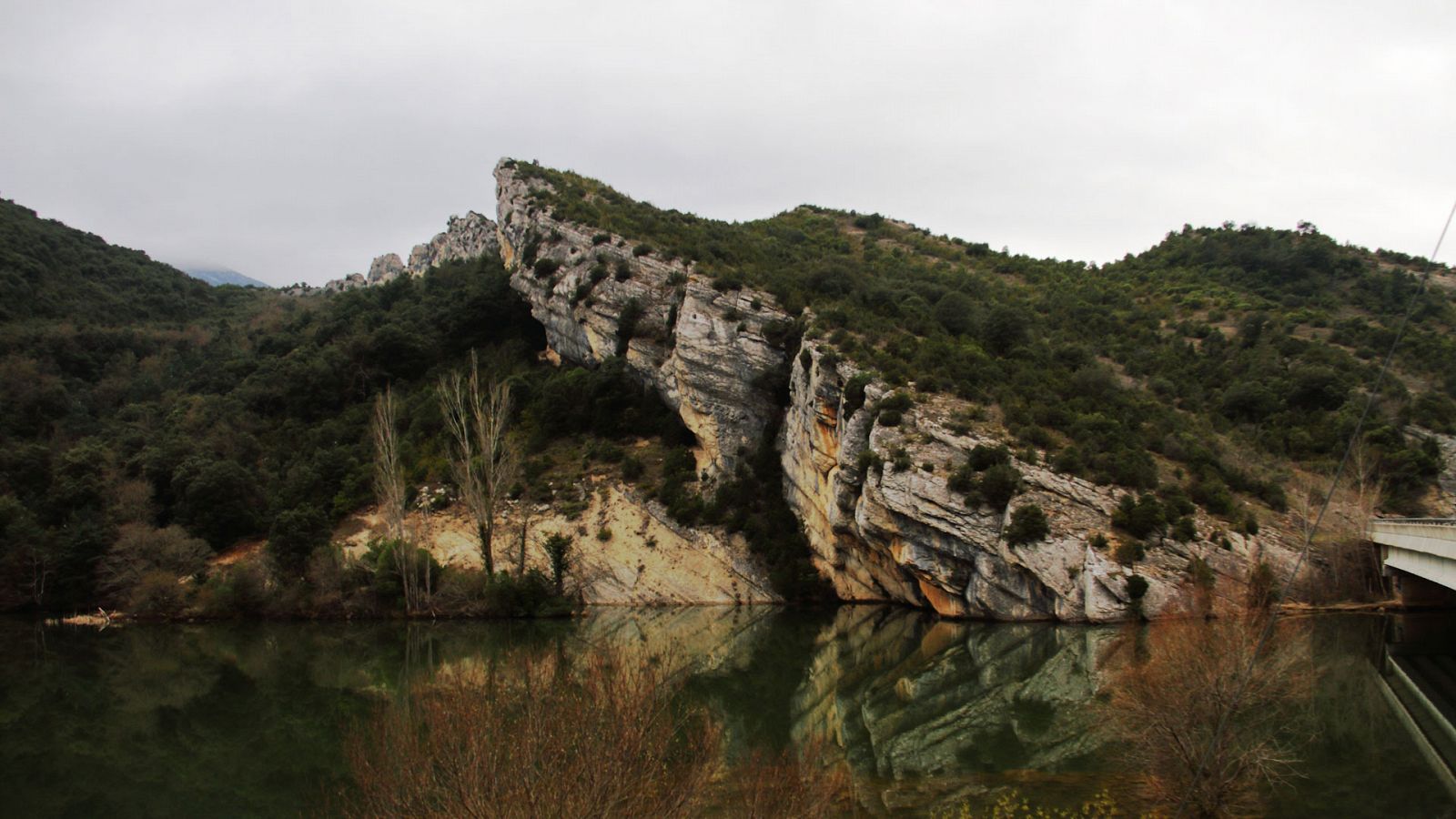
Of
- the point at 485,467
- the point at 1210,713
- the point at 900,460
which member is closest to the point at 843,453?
the point at 900,460

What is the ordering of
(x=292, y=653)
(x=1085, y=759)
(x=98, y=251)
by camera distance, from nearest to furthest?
(x=1085, y=759)
(x=292, y=653)
(x=98, y=251)

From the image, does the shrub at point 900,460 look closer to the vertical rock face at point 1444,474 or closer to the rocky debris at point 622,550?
the rocky debris at point 622,550

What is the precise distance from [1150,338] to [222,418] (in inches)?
2674

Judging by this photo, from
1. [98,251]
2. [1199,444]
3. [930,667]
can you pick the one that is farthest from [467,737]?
[98,251]

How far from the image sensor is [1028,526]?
103 feet

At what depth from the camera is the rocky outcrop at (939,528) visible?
2959 cm

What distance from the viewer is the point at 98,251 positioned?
91.4m

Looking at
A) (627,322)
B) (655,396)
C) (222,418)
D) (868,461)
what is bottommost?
(868,461)

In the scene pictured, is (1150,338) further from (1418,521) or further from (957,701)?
(957,701)

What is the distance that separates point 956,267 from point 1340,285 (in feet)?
98.0

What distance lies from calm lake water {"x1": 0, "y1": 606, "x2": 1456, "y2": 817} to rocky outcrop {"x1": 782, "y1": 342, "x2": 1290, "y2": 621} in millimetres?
1981

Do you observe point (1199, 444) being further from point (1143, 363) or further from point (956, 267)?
point (956, 267)

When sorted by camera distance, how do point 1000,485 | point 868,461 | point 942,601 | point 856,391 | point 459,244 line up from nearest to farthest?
1. point 1000,485
2. point 942,601
3. point 868,461
4. point 856,391
5. point 459,244

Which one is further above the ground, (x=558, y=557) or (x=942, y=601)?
(x=558, y=557)
